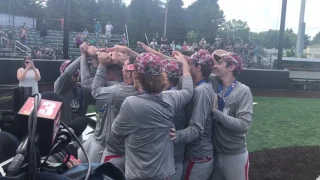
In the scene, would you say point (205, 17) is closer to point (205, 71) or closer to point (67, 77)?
point (67, 77)

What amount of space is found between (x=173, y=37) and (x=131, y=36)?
283cm

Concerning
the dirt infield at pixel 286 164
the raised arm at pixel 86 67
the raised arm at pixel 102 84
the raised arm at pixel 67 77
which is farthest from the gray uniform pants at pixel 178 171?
the dirt infield at pixel 286 164

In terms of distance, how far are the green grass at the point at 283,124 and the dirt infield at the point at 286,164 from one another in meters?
0.53

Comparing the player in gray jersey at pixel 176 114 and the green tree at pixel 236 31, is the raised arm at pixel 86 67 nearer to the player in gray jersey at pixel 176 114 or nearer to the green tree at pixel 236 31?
the player in gray jersey at pixel 176 114

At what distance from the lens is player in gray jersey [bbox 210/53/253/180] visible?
11.1ft

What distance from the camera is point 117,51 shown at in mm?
3738

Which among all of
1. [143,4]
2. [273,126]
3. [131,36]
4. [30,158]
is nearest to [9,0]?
[131,36]

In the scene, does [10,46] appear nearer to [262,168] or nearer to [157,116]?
[262,168]

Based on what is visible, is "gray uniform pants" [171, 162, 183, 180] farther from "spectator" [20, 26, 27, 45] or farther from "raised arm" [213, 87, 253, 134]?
"spectator" [20, 26, 27, 45]

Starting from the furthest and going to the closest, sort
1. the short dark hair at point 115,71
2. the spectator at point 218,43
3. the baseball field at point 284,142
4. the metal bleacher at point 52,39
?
1. the spectator at point 218,43
2. the metal bleacher at point 52,39
3. the baseball field at point 284,142
4. the short dark hair at point 115,71

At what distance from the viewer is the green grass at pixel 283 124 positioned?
8.17 m

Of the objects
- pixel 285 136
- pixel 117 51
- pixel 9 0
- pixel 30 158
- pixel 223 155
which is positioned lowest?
pixel 285 136

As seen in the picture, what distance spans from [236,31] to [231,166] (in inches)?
818

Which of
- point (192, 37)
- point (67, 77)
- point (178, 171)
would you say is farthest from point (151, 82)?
point (192, 37)
